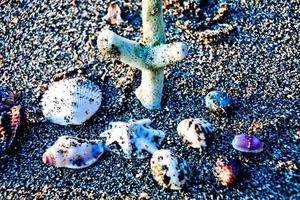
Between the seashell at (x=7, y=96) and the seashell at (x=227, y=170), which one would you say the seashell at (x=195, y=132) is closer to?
the seashell at (x=227, y=170)

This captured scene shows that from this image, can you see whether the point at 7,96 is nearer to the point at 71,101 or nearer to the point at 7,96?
the point at 7,96

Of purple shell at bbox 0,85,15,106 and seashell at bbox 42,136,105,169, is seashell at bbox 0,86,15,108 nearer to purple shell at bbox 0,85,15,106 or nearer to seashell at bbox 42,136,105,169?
purple shell at bbox 0,85,15,106

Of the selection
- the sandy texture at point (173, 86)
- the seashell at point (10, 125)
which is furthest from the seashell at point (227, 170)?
the seashell at point (10, 125)

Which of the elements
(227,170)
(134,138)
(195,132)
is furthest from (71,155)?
(227,170)

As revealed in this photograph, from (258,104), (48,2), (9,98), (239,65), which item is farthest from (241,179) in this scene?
(48,2)

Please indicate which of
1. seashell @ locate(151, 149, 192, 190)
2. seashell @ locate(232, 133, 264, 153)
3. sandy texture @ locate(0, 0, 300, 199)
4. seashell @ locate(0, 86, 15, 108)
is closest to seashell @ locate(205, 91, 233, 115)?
sandy texture @ locate(0, 0, 300, 199)
